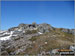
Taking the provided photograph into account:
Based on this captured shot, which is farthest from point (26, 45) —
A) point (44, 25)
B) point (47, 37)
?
point (44, 25)

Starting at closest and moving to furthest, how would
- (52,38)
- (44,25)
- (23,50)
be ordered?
1. (23,50)
2. (52,38)
3. (44,25)

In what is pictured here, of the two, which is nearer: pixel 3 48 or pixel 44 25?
pixel 3 48

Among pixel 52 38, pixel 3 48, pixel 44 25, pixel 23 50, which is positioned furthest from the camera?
pixel 44 25

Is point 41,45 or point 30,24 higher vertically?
point 30,24

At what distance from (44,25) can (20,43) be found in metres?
13.5

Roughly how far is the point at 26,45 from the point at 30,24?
1496 cm

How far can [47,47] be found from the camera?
82.6 ft

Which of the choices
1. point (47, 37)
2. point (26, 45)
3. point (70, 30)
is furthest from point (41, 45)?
point (70, 30)

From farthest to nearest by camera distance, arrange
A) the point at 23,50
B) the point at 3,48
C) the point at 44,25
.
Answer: the point at 44,25
the point at 3,48
the point at 23,50

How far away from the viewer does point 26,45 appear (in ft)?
86.2

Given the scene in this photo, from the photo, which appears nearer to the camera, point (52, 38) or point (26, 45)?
point (26, 45)

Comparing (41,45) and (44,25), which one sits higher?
(44,25)

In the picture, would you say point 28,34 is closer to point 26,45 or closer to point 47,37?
point 47,37

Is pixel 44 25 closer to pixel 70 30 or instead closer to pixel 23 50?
pixel 70 30
